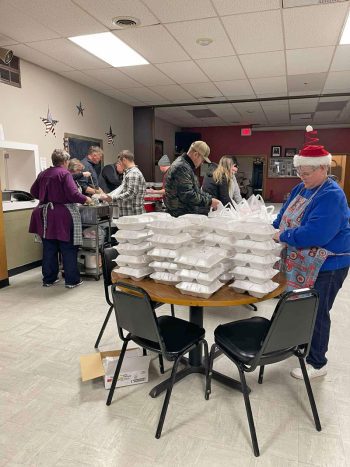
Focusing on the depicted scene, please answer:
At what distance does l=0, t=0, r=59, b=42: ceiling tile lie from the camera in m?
3.19

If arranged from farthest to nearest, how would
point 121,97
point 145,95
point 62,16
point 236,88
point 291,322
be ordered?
point 121,97 → point 145,95 → point 236,88 → point 62,16 → point 291,322

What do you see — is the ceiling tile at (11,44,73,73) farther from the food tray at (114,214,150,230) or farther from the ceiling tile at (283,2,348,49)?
the food tray at (114,214,150,230)

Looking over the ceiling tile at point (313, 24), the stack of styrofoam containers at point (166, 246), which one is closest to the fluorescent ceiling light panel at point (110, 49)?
the ceiling tile at point (313, 24)

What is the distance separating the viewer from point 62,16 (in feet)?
10.8

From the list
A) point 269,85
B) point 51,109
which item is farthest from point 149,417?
point 269,85

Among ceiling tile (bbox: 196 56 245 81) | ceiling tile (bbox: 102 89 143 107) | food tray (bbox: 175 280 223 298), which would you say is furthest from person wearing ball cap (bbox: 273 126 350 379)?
ceiling tile (bbox: 102 89 143 107)

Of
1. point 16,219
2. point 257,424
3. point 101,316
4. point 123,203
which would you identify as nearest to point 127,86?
point 123,203

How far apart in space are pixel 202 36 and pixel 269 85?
2591mm

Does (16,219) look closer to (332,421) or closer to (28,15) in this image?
(28,15)

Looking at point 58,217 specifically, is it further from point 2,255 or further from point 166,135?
point 166,135

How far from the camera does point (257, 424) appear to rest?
6.22ft

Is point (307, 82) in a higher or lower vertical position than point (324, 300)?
higher

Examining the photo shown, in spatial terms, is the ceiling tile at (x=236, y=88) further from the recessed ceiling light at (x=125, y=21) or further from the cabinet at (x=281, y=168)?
the cabinet at (x=281, y=168)

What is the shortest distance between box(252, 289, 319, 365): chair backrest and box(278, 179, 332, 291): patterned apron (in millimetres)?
413
